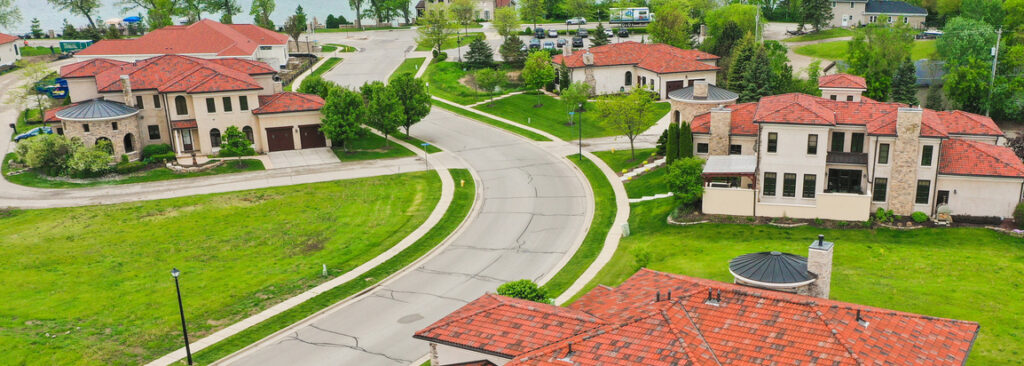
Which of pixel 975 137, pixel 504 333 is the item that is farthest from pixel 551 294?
pixel 975 137

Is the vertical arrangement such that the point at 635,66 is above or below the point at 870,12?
below

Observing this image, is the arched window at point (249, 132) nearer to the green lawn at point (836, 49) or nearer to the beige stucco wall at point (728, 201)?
the beige stucco wall at point (728, 201)

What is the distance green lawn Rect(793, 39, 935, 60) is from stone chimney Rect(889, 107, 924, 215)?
140ft

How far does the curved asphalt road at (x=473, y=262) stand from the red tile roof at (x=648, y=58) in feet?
56.7

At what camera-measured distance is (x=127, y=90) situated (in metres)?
67.1

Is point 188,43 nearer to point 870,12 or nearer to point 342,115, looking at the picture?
point 342,115

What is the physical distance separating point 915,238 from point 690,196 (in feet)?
40.6

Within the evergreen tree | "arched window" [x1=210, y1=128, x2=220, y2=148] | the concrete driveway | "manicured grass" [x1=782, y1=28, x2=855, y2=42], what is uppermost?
"manicured grass" [x1=782, y1=28, x2=855, y2=42]

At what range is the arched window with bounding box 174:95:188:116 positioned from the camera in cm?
6750

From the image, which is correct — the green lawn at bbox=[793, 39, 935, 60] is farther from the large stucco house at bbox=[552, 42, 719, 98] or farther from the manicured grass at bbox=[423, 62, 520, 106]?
the manicured grass at bbox=[423, 62, 520, 106]

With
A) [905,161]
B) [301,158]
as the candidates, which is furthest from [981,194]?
[301,158]

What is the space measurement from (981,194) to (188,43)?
80.6 metres

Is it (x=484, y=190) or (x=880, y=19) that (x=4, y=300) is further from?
(x=880, y=19)

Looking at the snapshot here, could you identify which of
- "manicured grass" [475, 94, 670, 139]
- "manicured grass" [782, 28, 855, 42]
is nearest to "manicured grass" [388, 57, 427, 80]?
"manicured grass" [475, 94, 670, 139]
